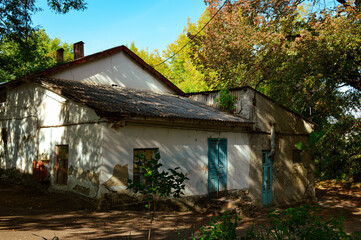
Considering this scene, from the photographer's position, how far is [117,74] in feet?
47.6

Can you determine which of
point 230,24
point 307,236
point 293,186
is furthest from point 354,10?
point 307,236

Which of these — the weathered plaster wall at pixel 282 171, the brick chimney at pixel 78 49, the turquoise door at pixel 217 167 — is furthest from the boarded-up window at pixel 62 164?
the weathered plaster wall at pixel 282 171

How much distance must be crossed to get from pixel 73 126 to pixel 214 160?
17.4 ft

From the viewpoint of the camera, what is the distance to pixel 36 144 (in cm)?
1127

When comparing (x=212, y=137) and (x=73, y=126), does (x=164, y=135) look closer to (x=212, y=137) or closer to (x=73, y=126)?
(x=212, y=137)

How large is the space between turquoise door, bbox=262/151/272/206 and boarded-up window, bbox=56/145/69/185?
326 inches

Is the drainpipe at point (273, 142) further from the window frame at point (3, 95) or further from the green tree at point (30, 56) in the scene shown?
the window frame at point (3, 95)

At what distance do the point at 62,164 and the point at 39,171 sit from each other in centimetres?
137

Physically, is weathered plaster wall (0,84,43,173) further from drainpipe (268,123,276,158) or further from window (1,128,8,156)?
drainpipe (268,123,276,158)

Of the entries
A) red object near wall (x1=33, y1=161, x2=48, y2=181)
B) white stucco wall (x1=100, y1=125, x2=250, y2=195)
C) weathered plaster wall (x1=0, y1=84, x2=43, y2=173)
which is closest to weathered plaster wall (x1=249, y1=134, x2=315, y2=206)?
white stucco wall (x1=100, y1=125, x2=250, y2=195)

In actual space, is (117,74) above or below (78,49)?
below

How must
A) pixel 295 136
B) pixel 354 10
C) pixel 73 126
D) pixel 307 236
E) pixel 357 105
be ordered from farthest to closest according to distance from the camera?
pixel 295 136
pixel 357 105
pixel 354 10
pixel 73 126
pixel 307 236

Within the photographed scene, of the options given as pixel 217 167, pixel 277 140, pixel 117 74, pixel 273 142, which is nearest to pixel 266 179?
pixel 273 142

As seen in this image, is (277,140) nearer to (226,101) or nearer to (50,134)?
(226,101)
